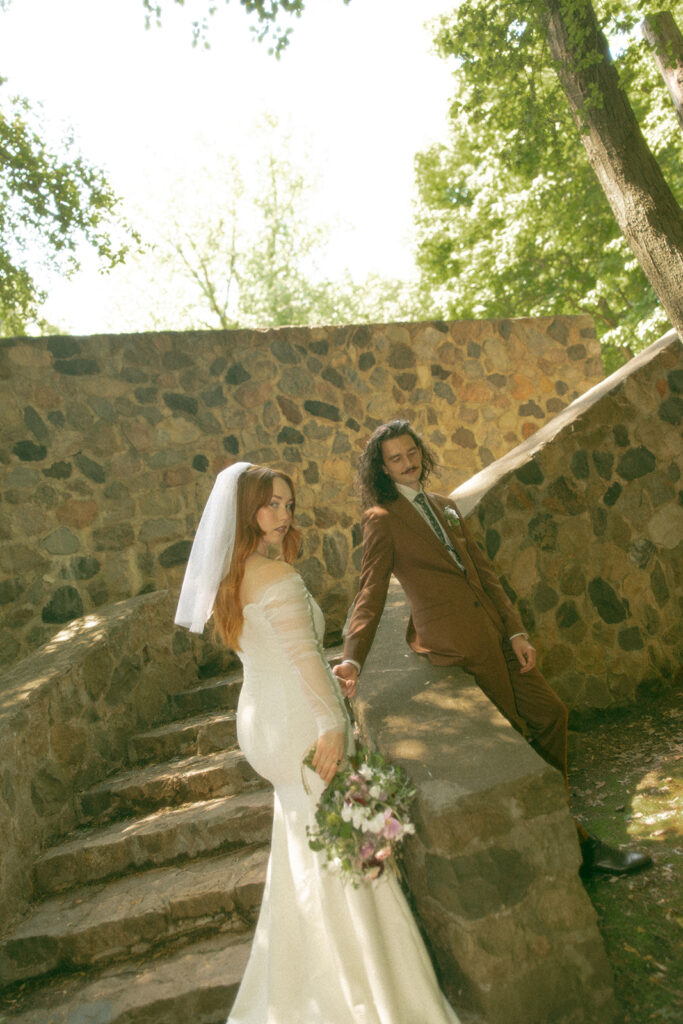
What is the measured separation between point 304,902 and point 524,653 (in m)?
1.33

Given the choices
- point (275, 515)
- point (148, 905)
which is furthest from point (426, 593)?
point (148, 905)

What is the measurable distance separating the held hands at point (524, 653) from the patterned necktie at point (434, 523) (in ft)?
1.28

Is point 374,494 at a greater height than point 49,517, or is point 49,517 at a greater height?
point 49,517

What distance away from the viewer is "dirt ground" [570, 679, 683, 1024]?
2629 mm

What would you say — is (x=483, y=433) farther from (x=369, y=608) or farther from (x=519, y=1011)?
(x=519, y=1011)

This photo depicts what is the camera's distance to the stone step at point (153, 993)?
314 centimetres

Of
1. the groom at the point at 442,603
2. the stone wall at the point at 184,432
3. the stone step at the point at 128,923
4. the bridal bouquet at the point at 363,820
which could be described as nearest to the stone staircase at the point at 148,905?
the stone step at the point at 128,923

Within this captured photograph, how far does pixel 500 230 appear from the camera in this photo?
16953 millimetres

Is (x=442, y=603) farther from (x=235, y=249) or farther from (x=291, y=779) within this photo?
(x=235, y=249)

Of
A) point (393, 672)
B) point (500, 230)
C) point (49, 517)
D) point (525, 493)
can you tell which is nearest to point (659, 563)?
point (525, 493)

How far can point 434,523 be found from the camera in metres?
3.52

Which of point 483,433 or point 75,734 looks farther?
point 483,433

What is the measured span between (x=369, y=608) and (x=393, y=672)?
387 mm

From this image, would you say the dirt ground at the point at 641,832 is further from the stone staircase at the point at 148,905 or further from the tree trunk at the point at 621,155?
the tree trunk at the point at 621,155
